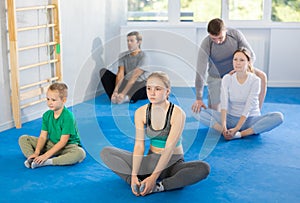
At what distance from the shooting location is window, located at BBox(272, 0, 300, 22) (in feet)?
19.5

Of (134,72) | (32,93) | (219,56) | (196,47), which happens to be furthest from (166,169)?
(196,47)

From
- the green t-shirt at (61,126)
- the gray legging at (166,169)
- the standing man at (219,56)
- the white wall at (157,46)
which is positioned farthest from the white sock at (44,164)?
the white wall at (157,46)

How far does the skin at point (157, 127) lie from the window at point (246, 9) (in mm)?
3544

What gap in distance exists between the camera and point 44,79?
454 centimetres

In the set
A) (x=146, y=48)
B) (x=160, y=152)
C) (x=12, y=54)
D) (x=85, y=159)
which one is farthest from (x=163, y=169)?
(x=146, y=48)

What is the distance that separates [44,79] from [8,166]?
4.97 feet

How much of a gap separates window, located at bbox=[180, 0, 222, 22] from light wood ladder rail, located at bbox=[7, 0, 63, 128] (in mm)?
1985

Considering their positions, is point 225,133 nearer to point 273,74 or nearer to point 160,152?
point 160,152

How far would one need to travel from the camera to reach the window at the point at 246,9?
5.94m

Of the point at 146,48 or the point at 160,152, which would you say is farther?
the point at 146,48

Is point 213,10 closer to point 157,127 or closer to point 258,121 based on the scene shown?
point 258,121

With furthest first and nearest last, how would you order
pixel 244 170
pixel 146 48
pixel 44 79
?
pixel 146 48, pixel 44 79, pixel 244 170

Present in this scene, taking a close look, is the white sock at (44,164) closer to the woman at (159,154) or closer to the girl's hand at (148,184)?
the woman at (159,154)

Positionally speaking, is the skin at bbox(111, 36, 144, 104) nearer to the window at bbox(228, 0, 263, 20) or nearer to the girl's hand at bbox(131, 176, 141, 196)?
the window at bbox(228, 0, 263, 20)
